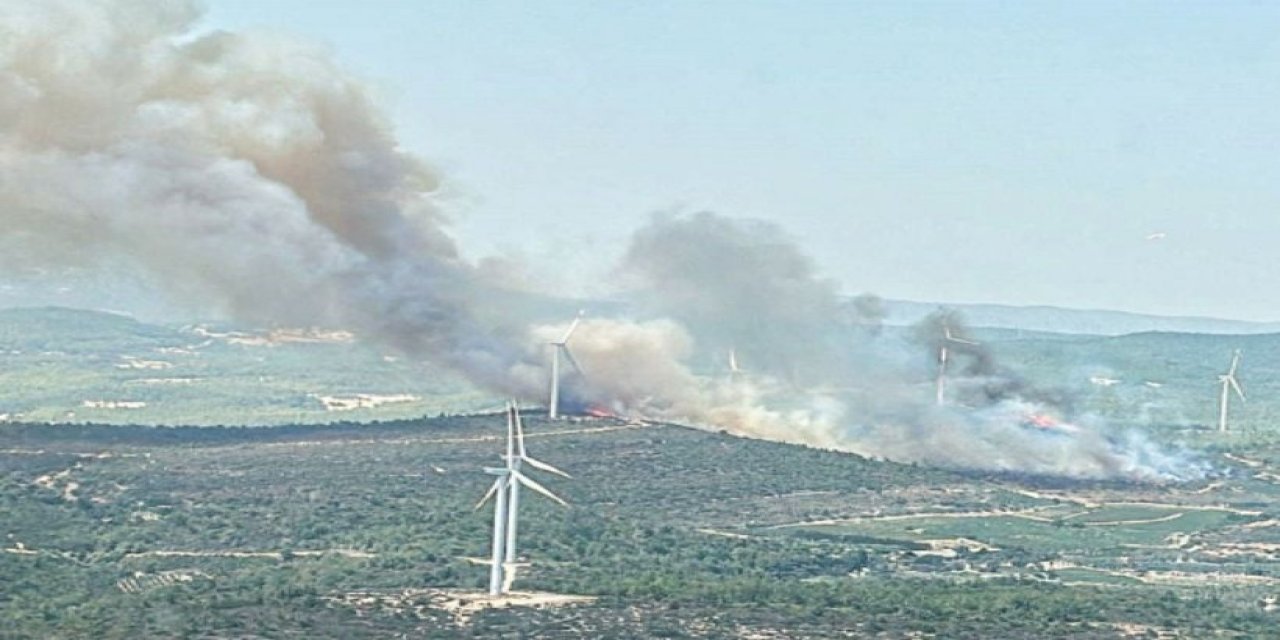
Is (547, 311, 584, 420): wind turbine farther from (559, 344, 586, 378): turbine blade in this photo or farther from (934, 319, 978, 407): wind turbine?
(934, 319, 978, 407): wind turbine

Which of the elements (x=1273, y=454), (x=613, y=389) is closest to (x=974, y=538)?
(x=613, y=389)

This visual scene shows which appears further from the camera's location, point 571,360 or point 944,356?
point 944,356

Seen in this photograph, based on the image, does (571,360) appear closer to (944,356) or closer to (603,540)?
(603,540)

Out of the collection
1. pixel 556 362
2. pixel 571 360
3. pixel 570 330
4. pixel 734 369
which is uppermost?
pixel 570 330

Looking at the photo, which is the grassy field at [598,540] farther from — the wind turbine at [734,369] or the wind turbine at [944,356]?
the wind turbine at [734,369]

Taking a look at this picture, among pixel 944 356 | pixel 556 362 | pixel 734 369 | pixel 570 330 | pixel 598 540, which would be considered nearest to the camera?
pixel 598 540

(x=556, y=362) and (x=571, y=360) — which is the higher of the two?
(x=571, y=360)

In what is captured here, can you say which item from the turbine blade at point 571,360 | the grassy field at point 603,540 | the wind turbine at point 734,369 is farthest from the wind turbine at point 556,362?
the wind turbine at point 734,369

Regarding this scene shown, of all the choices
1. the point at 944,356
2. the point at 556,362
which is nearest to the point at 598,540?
the point at 556,362

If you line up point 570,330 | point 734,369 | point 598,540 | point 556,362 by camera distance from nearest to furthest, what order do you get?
point 598,540
point 556,362
point 570,330
point 734,369
